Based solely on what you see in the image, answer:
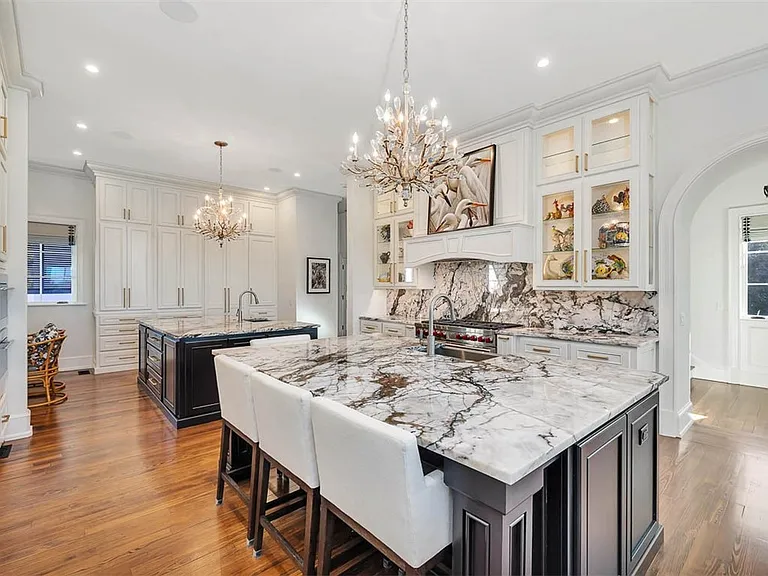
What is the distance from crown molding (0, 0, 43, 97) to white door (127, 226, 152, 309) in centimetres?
291

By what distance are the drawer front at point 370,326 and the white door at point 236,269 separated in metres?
2.77

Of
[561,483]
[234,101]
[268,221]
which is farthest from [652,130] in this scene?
[268,221]

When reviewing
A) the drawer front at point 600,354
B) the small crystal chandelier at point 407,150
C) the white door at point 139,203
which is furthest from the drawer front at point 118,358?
the drawer front at point 600,354

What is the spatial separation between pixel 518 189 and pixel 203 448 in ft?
12.6

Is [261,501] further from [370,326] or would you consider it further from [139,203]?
[139,203]

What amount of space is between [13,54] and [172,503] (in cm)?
352

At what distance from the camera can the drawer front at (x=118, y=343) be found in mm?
5974

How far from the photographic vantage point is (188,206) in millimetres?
6824

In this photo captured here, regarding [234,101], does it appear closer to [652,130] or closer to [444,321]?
[444,321]

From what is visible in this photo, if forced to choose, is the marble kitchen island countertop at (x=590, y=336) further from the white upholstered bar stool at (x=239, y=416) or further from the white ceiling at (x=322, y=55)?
the white upholstered bar stool at (x=239, y=416)

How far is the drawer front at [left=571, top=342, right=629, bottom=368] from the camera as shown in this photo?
3.29m

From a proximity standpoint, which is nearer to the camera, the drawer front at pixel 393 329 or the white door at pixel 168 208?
the drawer front at pixel 393 329

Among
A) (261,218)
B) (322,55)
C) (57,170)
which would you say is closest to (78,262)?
(57,170)

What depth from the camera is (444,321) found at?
4781mm
